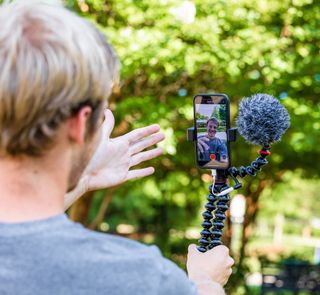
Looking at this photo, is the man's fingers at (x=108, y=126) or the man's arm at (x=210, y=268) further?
the man's fingers at (x=108, y=126)

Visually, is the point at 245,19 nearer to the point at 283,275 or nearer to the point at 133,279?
the point at 283,275

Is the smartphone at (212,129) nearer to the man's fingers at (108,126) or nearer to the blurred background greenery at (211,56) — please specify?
the man's fingers at (108,126)

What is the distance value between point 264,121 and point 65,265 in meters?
0.74

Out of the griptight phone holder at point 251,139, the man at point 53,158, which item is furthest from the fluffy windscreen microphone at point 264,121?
the man at point 53,158

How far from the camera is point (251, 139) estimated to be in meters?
1.68

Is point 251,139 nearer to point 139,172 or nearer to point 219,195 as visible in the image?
point 219,195

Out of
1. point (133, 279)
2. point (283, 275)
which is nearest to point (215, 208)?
point (133, 279)

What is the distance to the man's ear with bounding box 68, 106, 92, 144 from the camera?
1094mm

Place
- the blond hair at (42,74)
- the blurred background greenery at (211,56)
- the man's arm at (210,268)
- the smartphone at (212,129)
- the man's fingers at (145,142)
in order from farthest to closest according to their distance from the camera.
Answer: the blurred background greenery at (211,56)
the man's fingers at (145,142)
the smartphone at (212,129)
the man's arm at (210,268)
the blond hair at (42,74)

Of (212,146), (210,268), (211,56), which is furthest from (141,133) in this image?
(211,56)

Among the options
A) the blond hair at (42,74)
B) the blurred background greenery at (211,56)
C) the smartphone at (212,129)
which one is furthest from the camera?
the blurred background greenery at (211,56)

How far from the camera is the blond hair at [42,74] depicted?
105 centimetres

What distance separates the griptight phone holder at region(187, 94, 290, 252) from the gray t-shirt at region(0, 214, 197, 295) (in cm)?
55

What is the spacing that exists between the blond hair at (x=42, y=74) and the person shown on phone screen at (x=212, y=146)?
55 cm
